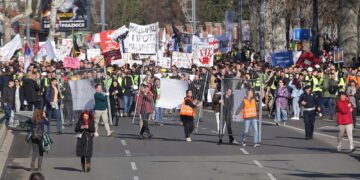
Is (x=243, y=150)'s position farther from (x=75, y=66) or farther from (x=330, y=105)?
(x=75, y=66)

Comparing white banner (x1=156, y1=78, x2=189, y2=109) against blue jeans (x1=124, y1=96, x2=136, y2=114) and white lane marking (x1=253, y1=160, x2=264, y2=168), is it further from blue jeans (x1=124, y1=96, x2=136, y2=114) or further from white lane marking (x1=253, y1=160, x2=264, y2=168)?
blue jeans (x1=124, y1=96, x2=136, y2=114)

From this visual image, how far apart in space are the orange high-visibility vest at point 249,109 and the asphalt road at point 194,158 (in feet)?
2.63

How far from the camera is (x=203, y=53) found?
42.7 meters

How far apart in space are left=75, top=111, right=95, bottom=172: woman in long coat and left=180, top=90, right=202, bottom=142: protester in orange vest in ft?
18.3

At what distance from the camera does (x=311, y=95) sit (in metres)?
26.9

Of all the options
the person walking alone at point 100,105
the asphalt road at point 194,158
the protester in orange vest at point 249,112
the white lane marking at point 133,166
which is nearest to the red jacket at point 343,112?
the asphalt road at point 194,158

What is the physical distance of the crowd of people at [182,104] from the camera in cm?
2391

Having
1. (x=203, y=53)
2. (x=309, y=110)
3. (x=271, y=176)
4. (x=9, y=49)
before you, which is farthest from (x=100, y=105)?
(x=203, y=53)

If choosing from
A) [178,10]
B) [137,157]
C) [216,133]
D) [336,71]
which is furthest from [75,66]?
[178,10]

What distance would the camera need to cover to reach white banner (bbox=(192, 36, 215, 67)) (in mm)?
A: 42469

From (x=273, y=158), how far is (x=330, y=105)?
12.3 m

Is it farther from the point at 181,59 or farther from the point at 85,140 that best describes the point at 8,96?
the point at 181,59

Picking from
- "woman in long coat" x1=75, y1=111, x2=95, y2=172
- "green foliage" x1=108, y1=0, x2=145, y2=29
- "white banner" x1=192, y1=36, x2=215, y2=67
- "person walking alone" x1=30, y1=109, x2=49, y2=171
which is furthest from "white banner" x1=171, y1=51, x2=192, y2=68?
"green foliage" x1=108, y1=0, x2=145, y2=29

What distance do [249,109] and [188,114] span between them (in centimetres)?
187
